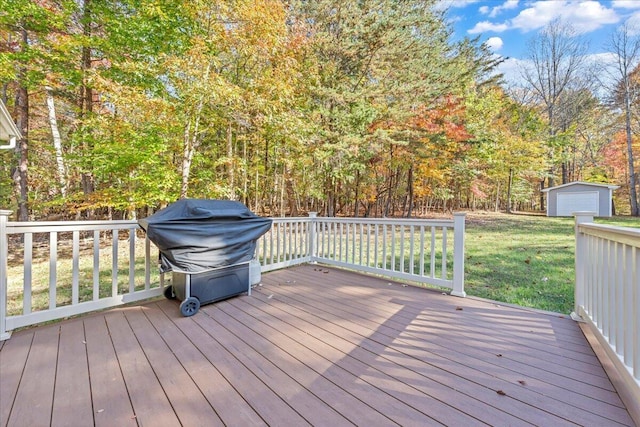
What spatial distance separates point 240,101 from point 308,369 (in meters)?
6.24

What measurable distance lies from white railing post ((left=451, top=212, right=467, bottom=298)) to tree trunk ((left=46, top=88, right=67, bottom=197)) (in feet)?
27.3

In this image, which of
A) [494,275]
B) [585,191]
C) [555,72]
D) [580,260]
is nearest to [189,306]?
[580,260]

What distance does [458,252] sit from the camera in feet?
9.84

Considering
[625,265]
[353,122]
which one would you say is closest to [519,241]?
[353,122]

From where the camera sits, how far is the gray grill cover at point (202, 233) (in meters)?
2.37

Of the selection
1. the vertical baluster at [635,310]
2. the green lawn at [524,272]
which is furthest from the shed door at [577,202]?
the vertical baluster at [635,310]

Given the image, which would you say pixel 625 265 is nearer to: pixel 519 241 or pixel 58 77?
pixel 519 241

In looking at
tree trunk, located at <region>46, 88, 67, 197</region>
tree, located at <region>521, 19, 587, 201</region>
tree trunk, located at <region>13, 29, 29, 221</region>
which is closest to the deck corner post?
tree trunk, located at <region>46, 88, 67, 197</region>

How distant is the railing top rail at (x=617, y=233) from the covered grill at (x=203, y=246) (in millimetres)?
2719

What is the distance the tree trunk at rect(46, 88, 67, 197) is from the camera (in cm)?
691

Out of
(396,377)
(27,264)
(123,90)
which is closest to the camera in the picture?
(396,377)

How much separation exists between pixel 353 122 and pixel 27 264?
27.5 feet

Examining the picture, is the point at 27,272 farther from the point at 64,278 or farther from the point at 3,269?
the point at 64,278

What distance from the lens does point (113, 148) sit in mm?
5914
